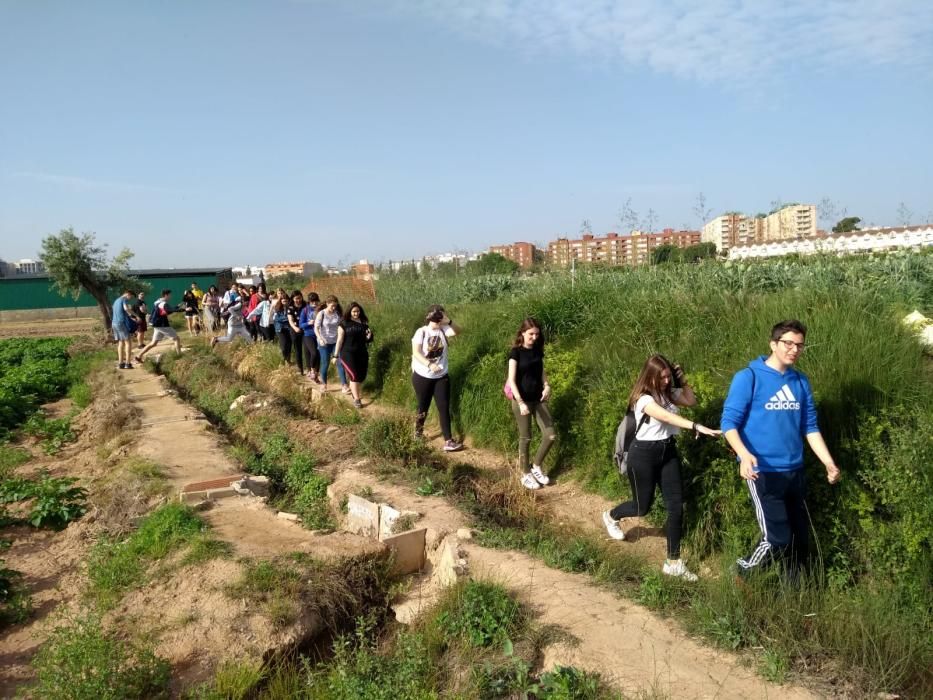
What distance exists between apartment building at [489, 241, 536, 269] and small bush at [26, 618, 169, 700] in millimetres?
10510

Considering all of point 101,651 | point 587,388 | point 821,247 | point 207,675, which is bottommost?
point 207,675

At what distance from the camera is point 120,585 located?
14.9 feet

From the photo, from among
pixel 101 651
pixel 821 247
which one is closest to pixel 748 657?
pixel 101 651

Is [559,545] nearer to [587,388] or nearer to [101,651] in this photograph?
[587,388]

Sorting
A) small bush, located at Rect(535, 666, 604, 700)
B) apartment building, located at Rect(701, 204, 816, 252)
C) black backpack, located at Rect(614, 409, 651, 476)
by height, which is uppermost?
apartment building, located at Rect(701, 204, 816, 252)

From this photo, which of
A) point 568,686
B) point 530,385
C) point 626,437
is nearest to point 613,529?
point 626,437

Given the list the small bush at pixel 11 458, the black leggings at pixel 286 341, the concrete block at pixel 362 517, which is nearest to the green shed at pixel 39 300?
the black leggings at pixel 286 341

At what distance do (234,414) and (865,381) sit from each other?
27.6ft

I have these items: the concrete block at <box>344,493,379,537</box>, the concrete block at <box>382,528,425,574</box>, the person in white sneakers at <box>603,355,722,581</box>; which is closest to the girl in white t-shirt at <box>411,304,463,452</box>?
the concrete block at <box>344,493,379,537</box>

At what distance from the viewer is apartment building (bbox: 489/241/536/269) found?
14367mm

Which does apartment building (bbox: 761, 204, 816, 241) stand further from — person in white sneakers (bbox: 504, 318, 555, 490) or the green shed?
the green shed

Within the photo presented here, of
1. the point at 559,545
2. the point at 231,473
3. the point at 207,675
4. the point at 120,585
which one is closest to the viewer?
the point at 207,675

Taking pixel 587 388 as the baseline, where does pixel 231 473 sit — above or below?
below

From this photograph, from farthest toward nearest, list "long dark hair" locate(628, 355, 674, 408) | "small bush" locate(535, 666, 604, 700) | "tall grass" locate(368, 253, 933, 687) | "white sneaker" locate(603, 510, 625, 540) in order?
1. "white sneaker" locate(603, 510, 625, 540)
2. "long dark hair" locate(628, 355, 674, 408)
3. "tall grass" locate(368, 253, 933, 687)
4. "small bush" locate(535, 666, 604, 700)
